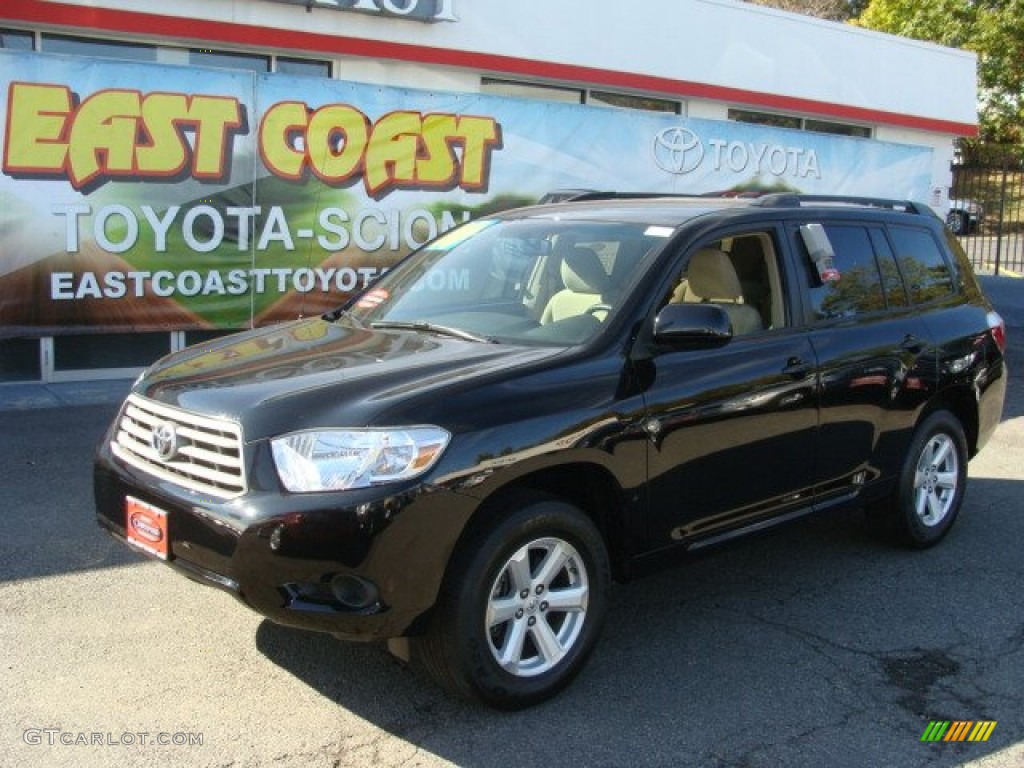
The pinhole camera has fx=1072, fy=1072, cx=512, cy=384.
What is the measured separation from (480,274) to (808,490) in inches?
69.9

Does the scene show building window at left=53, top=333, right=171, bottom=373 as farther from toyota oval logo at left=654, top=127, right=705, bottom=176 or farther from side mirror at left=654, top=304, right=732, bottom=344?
side mirror at left=654, top=304, right=732, bottom=344

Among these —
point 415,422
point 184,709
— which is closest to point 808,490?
point 415,422

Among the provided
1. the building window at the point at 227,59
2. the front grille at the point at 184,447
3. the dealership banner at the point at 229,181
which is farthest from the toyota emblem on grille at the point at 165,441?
the building window at the point at 227,59

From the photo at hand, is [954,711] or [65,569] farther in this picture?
[65,569]

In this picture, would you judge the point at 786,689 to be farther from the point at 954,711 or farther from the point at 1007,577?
the point at 1007,577

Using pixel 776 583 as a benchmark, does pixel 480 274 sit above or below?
above

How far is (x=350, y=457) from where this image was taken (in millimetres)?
3408

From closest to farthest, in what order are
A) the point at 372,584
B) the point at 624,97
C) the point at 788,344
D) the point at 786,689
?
the point at 372,584, the point at 786,689, the point at 788,344, the point at 624,97

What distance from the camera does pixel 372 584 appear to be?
3.36 metres

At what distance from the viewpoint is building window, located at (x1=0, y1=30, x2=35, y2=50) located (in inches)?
436

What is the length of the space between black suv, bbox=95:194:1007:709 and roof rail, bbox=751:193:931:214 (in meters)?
0.03

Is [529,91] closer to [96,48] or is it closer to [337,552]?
[96,48]

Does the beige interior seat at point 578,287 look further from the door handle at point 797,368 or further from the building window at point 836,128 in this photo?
the building window at point 836,128

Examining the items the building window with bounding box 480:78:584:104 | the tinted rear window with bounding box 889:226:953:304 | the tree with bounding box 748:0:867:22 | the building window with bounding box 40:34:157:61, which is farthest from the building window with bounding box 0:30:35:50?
the tree with bounding box 748:0:867:22
